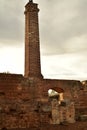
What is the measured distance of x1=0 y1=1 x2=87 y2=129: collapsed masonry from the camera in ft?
27.5

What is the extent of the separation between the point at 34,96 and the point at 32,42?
3.50 metres

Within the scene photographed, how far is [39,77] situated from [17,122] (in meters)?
7.02

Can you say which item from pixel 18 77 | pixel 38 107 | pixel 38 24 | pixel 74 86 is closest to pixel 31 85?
pixel 18 77

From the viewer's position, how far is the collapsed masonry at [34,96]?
8.38 m

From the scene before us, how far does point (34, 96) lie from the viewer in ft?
46.9

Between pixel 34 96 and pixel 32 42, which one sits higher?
pixel 32 42

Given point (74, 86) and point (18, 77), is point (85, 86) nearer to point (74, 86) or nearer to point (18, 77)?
point (74, 86)

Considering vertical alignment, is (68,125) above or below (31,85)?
below

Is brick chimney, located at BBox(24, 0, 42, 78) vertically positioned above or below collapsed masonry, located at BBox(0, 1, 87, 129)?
above

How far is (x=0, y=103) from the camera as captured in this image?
8.11 m

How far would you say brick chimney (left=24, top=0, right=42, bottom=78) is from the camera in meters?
15.4

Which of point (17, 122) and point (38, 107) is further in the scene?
point (38, 107)

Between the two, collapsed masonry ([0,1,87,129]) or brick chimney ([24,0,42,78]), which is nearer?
collapsed masonry ([0,1,87,129])

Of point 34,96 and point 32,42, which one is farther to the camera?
point 32,42
